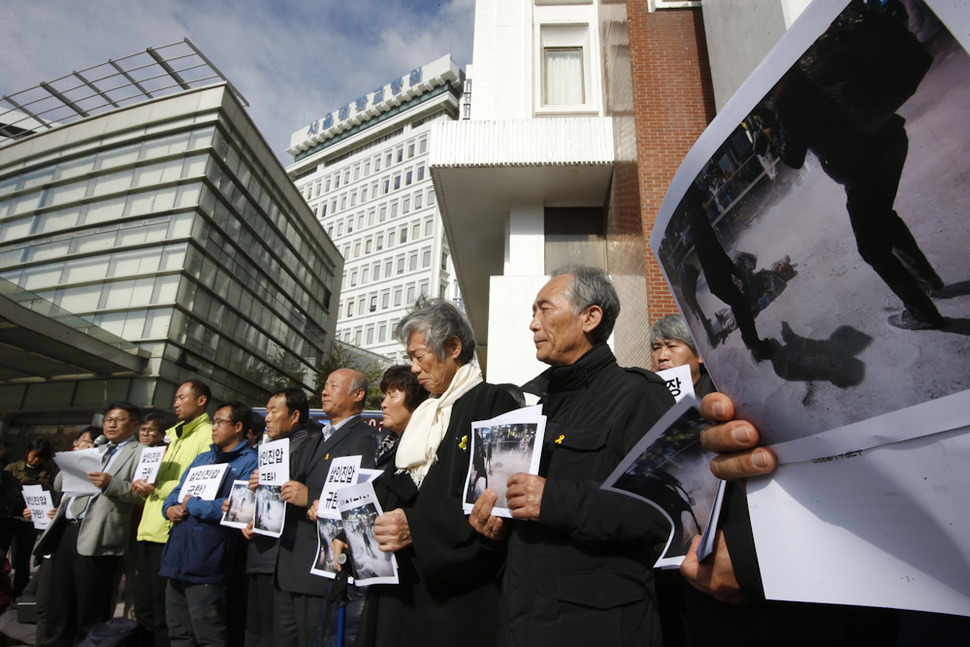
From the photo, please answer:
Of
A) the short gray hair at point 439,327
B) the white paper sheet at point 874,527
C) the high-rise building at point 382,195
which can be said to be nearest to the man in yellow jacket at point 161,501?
the short gray hair at point 439,327

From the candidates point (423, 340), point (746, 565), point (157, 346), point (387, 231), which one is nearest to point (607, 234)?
point (423, 340)

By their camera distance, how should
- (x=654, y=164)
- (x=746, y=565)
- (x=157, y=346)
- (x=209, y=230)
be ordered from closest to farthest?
(x=746, y=565) < (x=654, y=164) < (x=157, y=346) < (x=209, y=230)

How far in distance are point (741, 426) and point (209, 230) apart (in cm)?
2630

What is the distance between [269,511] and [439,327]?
64.3 inches

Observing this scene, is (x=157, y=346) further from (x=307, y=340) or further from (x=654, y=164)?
(x=654, y=164)

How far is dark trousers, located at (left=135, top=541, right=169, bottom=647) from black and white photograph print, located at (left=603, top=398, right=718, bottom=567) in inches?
166

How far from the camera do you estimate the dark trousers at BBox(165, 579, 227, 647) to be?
144 inches

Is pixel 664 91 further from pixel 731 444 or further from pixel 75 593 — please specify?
pixel 75 593

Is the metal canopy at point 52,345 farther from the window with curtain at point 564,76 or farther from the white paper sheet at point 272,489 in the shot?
the white paper sheet at point 272,489

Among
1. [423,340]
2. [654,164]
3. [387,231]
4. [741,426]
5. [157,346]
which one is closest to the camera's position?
[741,426]

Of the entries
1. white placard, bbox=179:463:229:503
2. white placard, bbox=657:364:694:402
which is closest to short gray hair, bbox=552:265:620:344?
white placard, bbox=657:364:694:402

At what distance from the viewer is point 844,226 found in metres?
0.76

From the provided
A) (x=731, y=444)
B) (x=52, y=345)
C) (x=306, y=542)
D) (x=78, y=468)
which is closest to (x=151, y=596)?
(x=78, y=468)

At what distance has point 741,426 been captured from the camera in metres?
1.02
